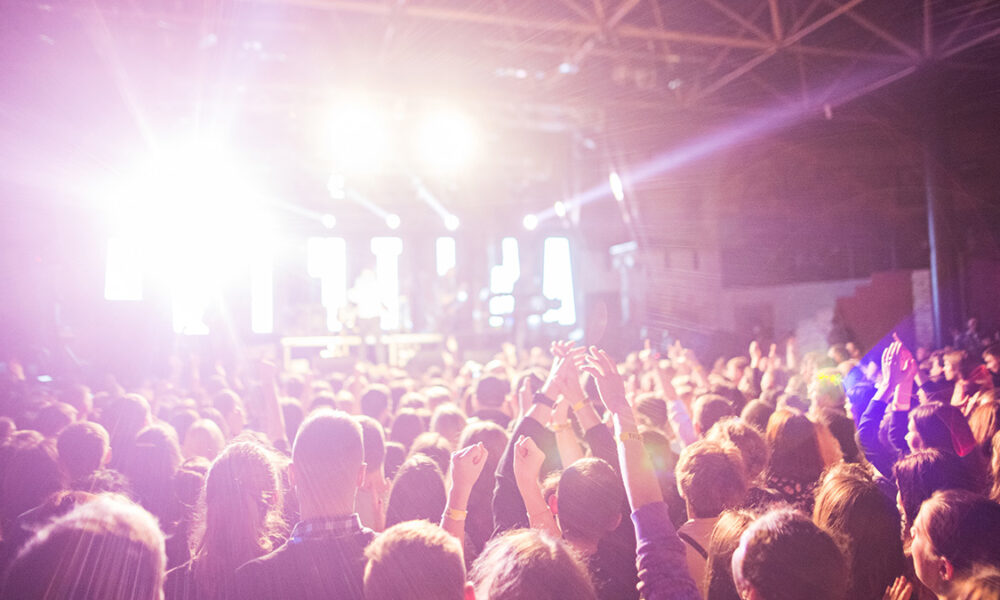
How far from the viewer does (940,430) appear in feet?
9.36

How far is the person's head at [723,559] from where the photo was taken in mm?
1749

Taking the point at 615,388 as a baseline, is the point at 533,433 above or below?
below

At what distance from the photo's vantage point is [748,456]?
277 centimetres

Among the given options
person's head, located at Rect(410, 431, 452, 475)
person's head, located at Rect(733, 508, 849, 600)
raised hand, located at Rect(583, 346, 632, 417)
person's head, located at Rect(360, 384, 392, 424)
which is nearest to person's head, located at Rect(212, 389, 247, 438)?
person's head, located at Rect(360, 384, 392, 424)

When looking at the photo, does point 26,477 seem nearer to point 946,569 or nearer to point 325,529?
point 325,529

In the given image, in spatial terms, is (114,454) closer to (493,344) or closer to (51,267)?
(51,267)

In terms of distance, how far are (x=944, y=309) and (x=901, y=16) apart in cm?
371

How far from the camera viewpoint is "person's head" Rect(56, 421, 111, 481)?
122 inches

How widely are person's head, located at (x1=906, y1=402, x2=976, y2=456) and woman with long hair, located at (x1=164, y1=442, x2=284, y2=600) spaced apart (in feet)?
8.12

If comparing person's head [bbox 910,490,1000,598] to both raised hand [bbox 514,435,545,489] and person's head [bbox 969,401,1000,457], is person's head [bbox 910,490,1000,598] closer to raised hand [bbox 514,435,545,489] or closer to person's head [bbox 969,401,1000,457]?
raised hand [bbox 514,435,545,489]

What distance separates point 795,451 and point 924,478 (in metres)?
0.51

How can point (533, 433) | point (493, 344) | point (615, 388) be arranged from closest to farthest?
point (615, 388) < point (533, 433) < point (493, 344)

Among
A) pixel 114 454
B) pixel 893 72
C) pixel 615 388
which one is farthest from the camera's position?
pixel 893 72

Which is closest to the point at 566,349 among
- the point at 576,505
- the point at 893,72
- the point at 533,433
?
the point at 533,433
